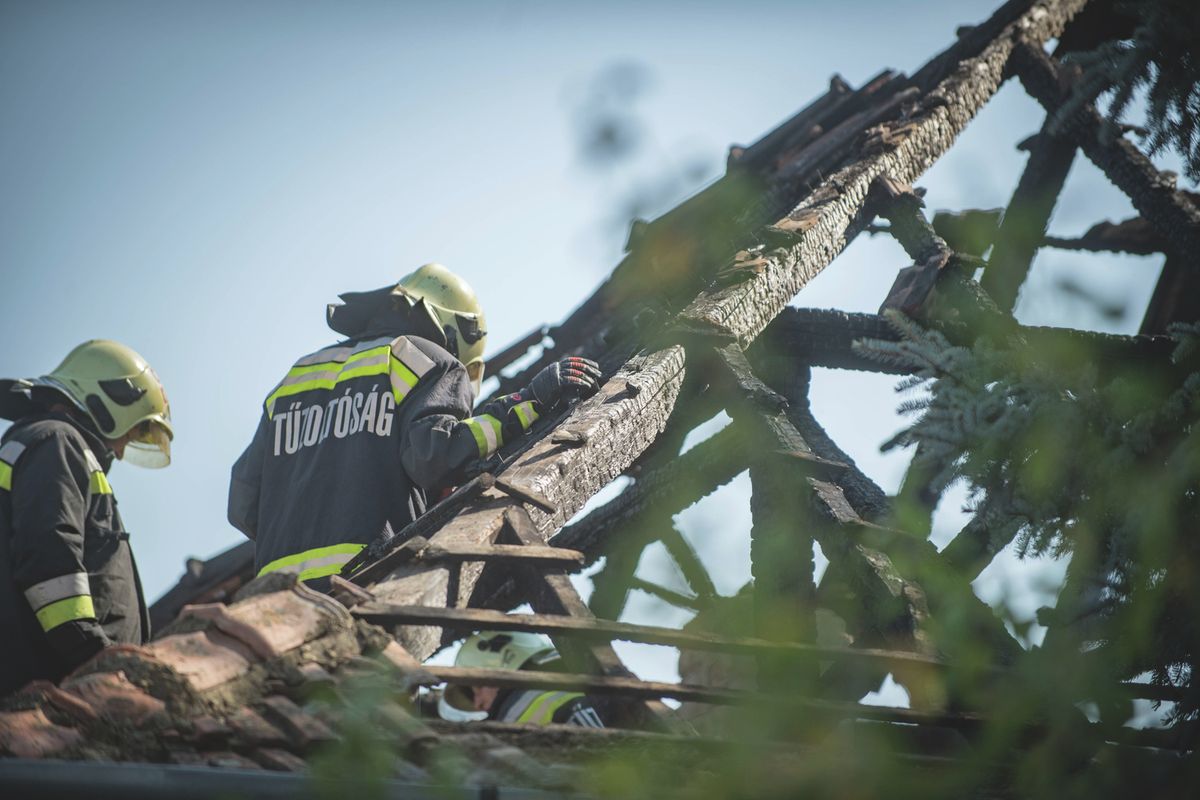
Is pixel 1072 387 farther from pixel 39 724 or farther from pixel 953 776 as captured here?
pixel 39 724

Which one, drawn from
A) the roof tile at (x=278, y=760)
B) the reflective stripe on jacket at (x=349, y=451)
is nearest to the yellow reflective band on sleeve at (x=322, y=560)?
the reflective stripe on jacket at (x=349, y=451)

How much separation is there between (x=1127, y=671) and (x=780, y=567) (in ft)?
5.66

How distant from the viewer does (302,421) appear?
14.2 ft

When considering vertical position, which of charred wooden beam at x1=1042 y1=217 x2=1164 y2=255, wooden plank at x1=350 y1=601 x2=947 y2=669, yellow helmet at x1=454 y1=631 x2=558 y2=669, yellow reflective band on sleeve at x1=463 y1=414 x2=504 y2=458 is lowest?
wooden plank at x1=350 y1=601 x2=947 y2=669

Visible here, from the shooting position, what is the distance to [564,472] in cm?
354

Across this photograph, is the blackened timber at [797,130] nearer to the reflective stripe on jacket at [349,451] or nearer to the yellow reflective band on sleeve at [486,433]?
the reflective stripe on jacket at [349,451]

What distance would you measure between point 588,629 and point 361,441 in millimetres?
1598

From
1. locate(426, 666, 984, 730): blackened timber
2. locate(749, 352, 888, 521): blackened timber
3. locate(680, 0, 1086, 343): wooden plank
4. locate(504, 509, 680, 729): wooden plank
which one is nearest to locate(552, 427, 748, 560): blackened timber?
locate(749, 352, 888, 521): blackened timber

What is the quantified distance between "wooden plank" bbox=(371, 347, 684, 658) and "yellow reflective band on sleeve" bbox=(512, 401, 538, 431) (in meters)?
0.26

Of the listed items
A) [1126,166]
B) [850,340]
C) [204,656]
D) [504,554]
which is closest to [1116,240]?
[1126,166]

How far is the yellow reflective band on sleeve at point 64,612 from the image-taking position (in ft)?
12.5

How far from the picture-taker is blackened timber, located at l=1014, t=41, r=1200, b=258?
559 cm

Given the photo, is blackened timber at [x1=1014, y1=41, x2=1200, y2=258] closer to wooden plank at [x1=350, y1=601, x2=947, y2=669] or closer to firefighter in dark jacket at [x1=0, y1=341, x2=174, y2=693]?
wooden plank at [x1=350, y1=601, x2=947, y2=669]

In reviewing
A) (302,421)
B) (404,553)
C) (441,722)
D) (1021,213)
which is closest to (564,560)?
(404,553)
